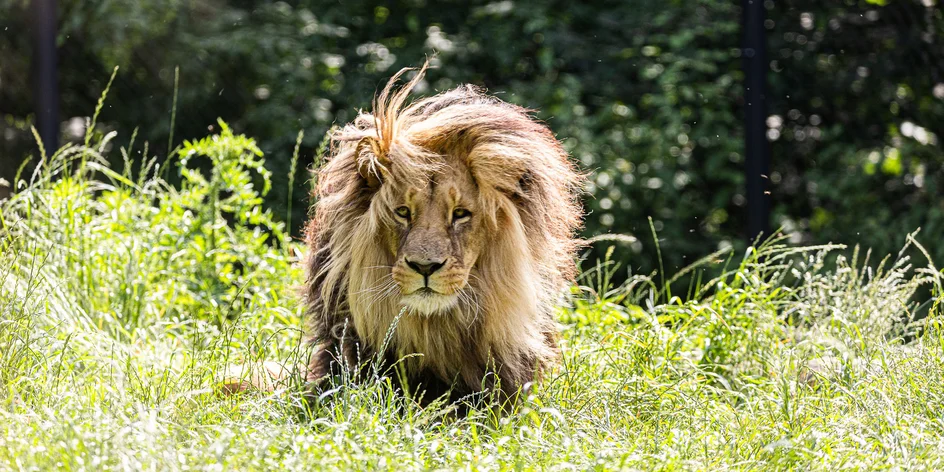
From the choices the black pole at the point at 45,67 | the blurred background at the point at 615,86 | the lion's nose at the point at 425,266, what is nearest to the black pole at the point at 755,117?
the blurred background at the point at 615,86

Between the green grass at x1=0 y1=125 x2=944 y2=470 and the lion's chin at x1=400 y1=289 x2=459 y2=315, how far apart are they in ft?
0.81

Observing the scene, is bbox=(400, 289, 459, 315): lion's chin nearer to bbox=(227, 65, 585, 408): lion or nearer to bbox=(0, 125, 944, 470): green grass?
bbox=(227, 65, 585, 408): lion

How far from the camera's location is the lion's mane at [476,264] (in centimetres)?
315

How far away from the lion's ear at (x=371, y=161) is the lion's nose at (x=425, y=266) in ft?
0.92

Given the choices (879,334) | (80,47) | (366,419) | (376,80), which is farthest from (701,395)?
(80,47)

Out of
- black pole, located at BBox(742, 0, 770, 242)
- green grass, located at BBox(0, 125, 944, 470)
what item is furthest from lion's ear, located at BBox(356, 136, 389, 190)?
black pole, located at BBox(742, 0, 770, 242)

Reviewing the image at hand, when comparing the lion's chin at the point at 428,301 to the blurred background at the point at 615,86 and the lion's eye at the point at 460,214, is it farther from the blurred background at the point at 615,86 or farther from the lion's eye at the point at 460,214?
the blurred background at the point at 615,86

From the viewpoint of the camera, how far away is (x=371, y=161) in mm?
3125

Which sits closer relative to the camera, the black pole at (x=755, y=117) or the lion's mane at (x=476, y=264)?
the lion's mane at (x=476, y=264)

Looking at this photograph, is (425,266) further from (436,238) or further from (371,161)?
(371,161)

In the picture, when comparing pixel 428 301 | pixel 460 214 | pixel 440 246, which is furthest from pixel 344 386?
pixel 460 214

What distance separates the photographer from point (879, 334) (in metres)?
3.61

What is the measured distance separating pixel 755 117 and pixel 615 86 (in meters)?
1.07

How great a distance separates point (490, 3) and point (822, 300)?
3.74 metres
